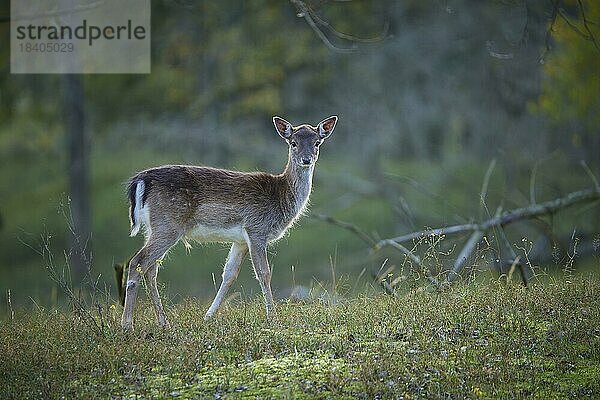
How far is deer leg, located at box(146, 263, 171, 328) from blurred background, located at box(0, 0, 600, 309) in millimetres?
6139

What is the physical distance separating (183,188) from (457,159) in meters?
14.3

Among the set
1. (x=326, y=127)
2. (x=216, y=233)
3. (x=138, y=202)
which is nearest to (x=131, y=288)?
(x=138, y=202)

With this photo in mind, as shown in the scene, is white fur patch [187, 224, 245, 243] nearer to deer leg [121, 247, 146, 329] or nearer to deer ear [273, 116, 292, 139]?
deer leg [121, 247, 146, 329]

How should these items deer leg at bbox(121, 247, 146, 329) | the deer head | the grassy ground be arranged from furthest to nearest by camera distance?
the deer head → deer leg at bbox(121, 247, 146, 329) → the grassy ground

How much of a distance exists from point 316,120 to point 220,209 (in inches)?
474

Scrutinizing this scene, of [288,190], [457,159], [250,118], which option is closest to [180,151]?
[250,118]

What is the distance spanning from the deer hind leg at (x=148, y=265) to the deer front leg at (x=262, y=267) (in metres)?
0.69

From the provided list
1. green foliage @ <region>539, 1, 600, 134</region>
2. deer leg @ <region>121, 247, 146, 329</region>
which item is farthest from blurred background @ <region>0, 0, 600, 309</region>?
deer leg @ <region>121, 247, 146, 329</region>

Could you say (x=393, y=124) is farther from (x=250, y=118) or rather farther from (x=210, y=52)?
(x=210, y=52)

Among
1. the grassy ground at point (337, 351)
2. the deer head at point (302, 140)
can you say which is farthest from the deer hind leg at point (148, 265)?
the deer head at point (302, 140)

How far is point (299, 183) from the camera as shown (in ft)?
29.1

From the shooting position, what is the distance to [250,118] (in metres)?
18.4

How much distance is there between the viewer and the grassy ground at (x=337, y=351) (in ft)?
20.1

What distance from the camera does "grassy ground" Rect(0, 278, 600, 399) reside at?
6.14 meters
